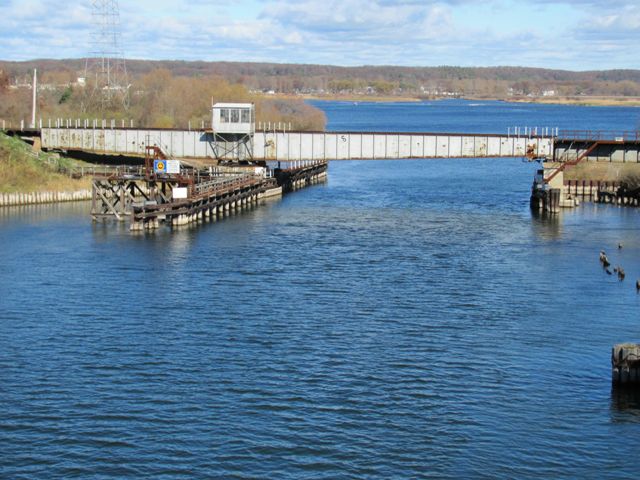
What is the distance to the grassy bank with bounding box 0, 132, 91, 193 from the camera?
281 ft

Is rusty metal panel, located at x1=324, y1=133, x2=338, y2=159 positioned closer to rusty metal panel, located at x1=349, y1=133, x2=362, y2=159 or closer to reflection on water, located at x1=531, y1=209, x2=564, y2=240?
rusty metal panel, located at x1=349, y1=133, x2=362, y2=159

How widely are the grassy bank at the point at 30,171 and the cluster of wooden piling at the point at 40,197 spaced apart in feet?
1.74

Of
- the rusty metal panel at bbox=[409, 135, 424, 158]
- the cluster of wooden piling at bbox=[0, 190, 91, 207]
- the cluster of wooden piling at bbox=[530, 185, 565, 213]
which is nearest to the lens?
the cluster of wooden piling at bbox=[530, 185, 565, 213]

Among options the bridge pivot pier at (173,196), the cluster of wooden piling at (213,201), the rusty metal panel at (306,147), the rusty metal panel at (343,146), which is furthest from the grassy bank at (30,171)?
the rusty metal panel at (343,146)

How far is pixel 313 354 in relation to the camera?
129 ft

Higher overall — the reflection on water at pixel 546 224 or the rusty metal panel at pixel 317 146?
the rusty metal panel at pixel 317 146

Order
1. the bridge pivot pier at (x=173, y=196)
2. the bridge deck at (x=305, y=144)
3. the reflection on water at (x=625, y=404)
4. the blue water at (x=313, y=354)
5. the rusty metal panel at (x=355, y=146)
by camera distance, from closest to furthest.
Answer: the blue water at (x=313, y=354), the reflection on water at (x=625, y=404), the bridge pivot pier at (x=173, y=196), the bridge deck at (x=305, y=144), the rusty metal panel at (x=355, y=146)

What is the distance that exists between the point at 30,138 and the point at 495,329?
64.4 m

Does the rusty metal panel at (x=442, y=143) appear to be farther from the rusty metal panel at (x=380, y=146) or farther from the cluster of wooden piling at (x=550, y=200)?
the cluster of wooden piling at (x=550, y=200)

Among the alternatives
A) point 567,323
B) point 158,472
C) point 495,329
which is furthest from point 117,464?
point 567,323

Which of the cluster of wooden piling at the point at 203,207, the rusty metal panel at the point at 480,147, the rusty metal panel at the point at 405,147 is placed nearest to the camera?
the cluster of wooden piling at the point at 203,207

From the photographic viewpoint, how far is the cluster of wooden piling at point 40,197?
82375mm

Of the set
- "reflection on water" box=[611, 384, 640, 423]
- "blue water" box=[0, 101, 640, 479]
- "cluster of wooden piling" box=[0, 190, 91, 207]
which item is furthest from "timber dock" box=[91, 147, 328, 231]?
"reflection on water" box=[611, 384, 640, 423]

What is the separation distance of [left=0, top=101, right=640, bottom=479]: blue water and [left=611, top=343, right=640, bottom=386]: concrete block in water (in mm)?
884
